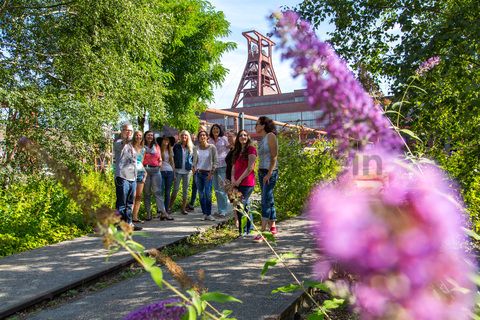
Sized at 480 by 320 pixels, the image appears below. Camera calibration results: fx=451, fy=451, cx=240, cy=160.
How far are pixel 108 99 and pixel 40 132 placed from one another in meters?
1.70

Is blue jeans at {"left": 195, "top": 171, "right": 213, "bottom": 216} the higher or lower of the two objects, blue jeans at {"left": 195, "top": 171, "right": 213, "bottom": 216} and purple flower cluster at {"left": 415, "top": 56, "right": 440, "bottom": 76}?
the lower

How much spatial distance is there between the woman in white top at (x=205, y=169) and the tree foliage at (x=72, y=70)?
7.52 ft

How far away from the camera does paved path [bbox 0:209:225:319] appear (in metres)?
4.18

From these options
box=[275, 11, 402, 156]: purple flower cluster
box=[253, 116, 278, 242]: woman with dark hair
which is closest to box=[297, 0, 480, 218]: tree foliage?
box=[253, 116, 278, 242]: woman with dark hair

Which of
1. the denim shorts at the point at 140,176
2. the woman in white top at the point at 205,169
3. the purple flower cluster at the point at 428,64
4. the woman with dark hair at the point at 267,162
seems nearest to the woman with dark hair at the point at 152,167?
the denim shorts at the point at 140,176

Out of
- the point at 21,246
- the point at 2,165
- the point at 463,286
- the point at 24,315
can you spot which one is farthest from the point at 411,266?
the point at 2,165

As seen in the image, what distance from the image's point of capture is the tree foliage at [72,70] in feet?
27.8

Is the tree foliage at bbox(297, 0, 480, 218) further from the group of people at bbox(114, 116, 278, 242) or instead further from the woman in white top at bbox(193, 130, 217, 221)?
the woman in white top at bbox(193, 130, 217, 221)

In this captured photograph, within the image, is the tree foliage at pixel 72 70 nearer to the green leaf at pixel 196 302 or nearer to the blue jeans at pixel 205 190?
the blue jeans at pixel 205 190

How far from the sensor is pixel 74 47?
31.8 feet

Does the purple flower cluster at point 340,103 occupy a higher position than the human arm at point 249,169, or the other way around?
the purple flower cluster at point 340,103

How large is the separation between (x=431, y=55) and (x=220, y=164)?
5523mm

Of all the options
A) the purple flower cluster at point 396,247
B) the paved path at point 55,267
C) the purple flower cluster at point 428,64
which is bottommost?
the paved path at point 55,267

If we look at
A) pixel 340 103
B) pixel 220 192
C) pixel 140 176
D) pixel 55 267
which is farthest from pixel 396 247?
pixel 220 192
